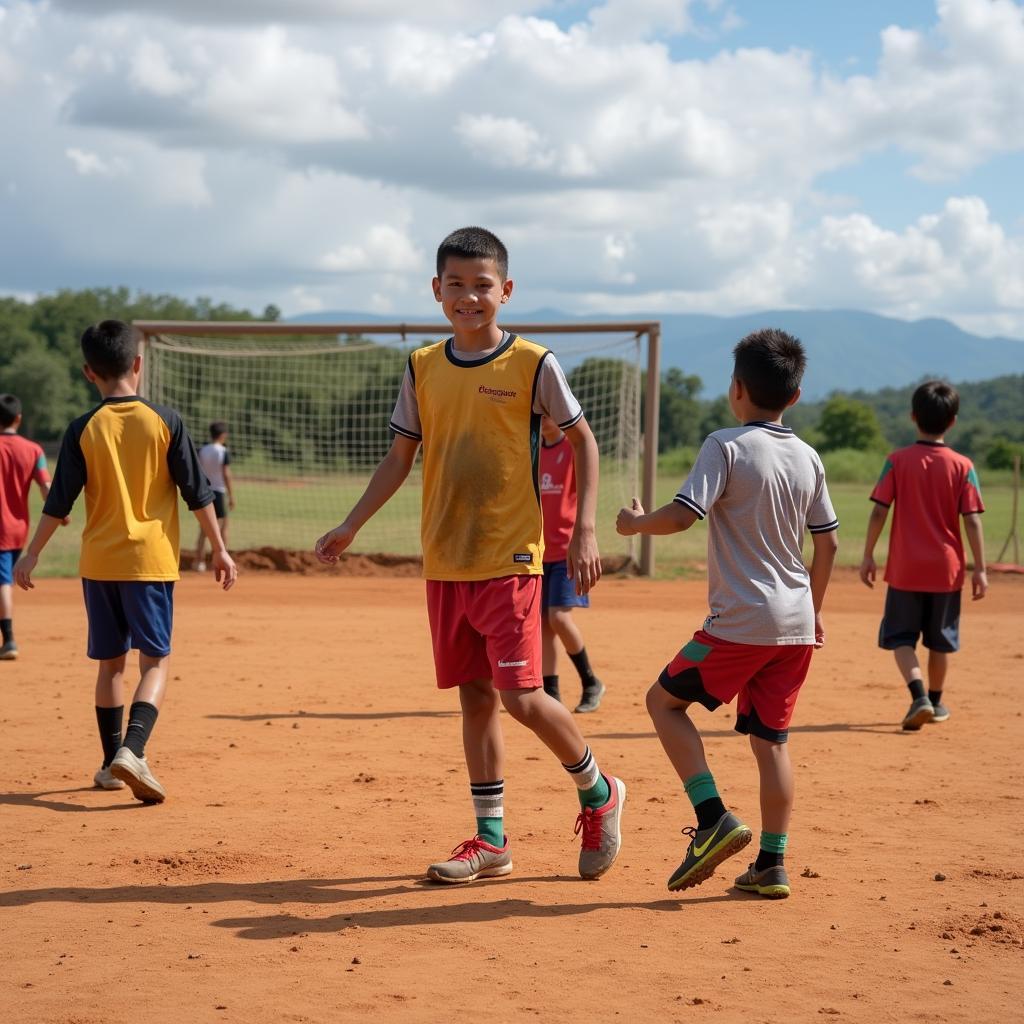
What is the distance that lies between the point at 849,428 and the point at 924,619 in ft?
185

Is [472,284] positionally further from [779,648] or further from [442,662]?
[779,648]

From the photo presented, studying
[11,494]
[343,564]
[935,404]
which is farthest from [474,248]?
[343,564]

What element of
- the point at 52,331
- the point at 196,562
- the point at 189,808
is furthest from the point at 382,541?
the point at 52,331

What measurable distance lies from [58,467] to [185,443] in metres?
0.55

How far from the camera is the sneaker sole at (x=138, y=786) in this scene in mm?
5480

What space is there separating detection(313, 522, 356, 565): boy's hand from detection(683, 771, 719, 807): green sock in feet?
4.69

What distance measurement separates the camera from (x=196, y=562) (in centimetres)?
1706

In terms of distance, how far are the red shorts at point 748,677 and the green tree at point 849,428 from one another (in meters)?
57.6

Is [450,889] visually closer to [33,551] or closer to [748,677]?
[748,677]

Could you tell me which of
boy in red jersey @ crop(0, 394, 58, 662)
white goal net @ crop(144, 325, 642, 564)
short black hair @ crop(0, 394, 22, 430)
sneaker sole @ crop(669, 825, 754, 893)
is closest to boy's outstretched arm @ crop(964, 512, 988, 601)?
sneaker sole @ crop(669, 825, 754, 893)

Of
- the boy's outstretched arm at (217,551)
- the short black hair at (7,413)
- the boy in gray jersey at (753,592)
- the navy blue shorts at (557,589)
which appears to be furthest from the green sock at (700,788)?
the short black hair at (7,413)

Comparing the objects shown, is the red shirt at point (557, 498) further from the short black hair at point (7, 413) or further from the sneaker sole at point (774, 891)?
the short black hair at point (7, 413)

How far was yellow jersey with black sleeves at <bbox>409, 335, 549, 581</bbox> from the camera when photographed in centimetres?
459

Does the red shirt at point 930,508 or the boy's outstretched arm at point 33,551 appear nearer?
the boy's outstretched arm at point 33,551
